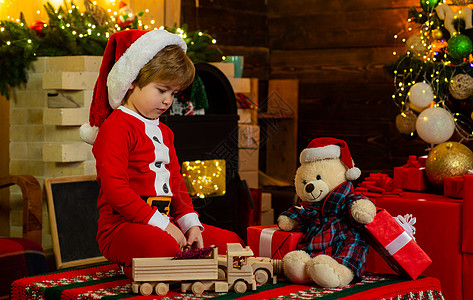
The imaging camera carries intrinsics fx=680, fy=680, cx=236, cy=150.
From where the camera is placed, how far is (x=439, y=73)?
9.73 ft

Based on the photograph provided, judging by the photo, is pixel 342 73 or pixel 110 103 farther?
pixel 342 73

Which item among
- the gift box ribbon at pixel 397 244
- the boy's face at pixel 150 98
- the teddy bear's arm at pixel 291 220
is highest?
the boy's face at pixel 150 98

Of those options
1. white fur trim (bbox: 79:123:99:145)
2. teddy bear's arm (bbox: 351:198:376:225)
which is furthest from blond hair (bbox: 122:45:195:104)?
teddy bear's arm (bbox: 351:198:376:225)

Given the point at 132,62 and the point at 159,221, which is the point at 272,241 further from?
the point at 132,62

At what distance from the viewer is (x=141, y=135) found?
186cm

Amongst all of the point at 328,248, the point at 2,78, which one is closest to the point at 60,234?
the point at 2,78

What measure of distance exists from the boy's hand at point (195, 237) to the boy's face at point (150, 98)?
34cm

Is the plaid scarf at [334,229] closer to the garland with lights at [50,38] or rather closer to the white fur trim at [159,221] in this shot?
the white fur trim at [159,221]

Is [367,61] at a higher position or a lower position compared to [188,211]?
higher

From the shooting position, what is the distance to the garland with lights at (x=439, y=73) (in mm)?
2865

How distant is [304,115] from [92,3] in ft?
6.70

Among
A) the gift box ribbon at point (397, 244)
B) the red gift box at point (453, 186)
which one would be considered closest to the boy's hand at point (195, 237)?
the gift box ribbon at point (397, 244)

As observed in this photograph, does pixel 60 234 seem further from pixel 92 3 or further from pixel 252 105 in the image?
pixel 252 105

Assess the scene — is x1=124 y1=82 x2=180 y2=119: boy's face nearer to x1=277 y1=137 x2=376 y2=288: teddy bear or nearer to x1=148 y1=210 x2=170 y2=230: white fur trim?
x1=148 y1=210 x2=170 y2=230: white fur trim
